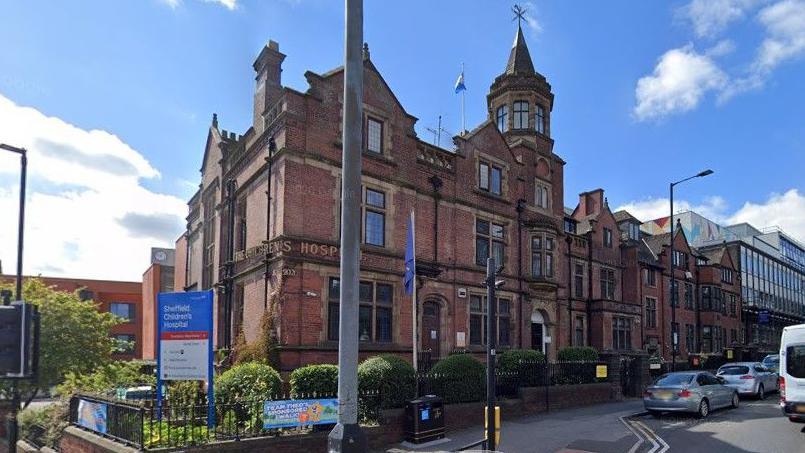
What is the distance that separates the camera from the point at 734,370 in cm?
2489

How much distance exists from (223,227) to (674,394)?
61.3 feet

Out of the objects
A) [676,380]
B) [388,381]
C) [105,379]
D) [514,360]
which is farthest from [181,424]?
[676,380]

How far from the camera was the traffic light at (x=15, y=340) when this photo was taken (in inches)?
256

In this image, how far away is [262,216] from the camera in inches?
805

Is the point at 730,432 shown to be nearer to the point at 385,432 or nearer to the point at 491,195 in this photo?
the point at 385,432

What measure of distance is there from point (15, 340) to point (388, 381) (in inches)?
357

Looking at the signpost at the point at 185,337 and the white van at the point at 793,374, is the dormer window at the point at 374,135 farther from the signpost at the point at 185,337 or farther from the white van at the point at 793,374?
the white van at the point at 793,374

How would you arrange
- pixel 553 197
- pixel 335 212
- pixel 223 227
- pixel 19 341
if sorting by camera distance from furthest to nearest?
pixel 553 197 < pixel 223 227 < pixel 335 212 < pixel 19 341

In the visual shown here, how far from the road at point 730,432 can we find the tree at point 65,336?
713 inches

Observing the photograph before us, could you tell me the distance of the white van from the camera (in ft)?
48.4

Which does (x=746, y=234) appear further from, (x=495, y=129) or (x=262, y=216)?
(x=262, y=216)

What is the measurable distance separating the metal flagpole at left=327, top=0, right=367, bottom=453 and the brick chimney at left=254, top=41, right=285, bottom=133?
17.8 meters

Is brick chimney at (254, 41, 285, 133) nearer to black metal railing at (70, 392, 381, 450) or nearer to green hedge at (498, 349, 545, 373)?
green hedge at (498, 349, 545, 373)

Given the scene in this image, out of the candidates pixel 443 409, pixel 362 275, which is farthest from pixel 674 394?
pixel 362 275
